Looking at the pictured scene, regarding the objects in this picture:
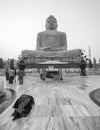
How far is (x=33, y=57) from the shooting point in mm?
15211

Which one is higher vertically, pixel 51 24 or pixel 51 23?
pixel 51 23

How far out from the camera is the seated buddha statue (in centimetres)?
1522

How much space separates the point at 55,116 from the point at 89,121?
61 centimetres

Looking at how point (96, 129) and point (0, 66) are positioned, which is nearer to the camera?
point (96, 129)

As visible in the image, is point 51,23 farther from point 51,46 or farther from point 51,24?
point 51,46

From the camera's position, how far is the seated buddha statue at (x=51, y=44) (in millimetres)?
15219

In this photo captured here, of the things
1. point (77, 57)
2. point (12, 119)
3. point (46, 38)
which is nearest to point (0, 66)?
point (46, 38)

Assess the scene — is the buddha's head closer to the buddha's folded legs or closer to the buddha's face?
the buddha's face

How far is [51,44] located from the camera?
17.0 metres

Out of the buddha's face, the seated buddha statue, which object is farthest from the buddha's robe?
the buddha's face

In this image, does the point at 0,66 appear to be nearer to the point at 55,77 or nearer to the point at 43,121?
the point at 55,77

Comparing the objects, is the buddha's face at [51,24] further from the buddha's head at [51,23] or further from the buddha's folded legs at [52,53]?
the buddha's folded legs at [52,53]

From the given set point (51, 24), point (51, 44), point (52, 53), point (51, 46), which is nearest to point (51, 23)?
point (51, 24)

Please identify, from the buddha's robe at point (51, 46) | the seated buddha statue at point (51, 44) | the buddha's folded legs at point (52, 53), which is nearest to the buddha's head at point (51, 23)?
the seated buddha statue at point (51, 44)
